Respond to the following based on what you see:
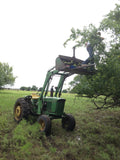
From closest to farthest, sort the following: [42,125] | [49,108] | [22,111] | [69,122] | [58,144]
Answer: [58,144], [42,125], [69,122], [49,108], [22,111]

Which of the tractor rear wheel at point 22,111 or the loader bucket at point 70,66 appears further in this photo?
the tractor rear wheel at point 22,111

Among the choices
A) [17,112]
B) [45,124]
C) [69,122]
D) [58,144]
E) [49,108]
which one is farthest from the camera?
[17,112]

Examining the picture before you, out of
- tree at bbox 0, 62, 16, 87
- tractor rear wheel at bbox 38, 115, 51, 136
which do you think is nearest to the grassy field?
tractor rear wheel at bbox 38, 115, 51, 136

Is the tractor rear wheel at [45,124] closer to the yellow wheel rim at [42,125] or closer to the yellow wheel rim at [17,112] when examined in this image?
the yellow wheel rim at [42,125]

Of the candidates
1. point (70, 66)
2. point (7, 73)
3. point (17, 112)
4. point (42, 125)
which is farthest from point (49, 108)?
point (7, 73)

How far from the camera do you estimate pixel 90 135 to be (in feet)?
20.4

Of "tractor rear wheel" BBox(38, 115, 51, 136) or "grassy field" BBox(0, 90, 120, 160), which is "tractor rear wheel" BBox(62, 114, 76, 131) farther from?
"tractor rear wheel" BBox(38, 115, 51, 136)

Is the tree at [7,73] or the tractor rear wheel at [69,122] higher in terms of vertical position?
the tree at [7,73]

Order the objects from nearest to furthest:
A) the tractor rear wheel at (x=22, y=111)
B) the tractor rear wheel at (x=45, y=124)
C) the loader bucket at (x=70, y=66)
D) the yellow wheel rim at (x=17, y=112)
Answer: the loader bucket at (x=70, y=66), the tractor rear wheel at (x=45, y=124), the tractor rear wheel at (x=22, y=111), the yellow wheel rim at (x=17, y=112)

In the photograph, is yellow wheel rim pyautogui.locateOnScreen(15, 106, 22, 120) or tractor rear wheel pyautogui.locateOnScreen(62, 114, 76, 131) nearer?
tractor rear wheel pyautogui.locateOnScreen(62, 114, 76, 131)

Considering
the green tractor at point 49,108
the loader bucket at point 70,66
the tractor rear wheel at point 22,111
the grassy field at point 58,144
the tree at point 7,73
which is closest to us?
the grassy field at point 58,144

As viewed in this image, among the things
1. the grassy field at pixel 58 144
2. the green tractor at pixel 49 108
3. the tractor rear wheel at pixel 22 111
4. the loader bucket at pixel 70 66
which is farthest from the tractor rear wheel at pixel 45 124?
the loader bucket at pixel 70 66

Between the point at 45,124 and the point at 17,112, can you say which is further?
the point at 17,112

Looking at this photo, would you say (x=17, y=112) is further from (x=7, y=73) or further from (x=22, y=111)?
(x=7, y=73)
